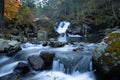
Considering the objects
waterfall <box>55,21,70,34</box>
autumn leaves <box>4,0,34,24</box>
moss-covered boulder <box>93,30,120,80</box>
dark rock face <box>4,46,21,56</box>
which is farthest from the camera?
waterfall <box>55,21,70,34</box>

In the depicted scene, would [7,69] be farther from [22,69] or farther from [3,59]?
[3,59]

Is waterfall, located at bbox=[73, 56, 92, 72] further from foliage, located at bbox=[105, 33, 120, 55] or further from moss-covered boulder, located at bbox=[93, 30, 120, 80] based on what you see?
foliage, located at bbox=[105, 33, 120, 55]

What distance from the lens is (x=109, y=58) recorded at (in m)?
6.75

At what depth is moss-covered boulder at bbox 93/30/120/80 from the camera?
6656mm

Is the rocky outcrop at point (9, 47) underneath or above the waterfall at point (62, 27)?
underneath

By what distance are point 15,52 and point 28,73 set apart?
3.48 m

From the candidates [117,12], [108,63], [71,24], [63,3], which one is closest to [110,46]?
[108,63]

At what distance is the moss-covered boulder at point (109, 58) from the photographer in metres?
6.66

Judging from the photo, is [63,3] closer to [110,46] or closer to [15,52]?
[15,52]

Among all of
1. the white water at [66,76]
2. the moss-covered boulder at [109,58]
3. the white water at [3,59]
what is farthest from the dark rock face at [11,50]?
the moss-covered boulder at [109,58]

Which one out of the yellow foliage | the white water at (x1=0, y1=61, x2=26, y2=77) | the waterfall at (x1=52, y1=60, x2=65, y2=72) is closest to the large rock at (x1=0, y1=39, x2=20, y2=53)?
the white water at (x1=0, y1=61, x2=26, y2=77)

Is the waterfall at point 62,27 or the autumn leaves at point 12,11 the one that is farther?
the waterfall at point 62,27

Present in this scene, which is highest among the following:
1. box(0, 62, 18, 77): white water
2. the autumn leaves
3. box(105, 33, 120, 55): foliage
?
the autumn leaves

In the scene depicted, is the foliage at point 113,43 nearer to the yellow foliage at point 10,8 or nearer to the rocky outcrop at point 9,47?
the rocky outcrop at point 9,47
